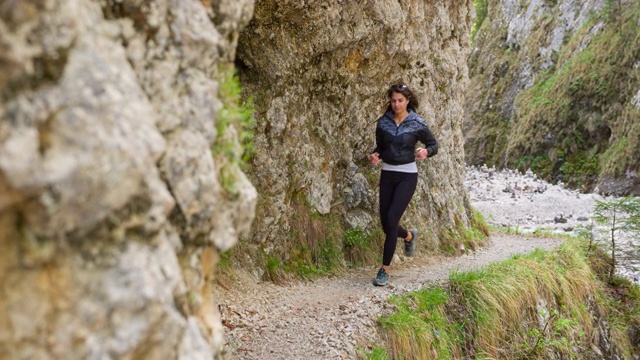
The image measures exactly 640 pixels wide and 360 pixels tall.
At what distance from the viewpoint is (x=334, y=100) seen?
8062 millimetres

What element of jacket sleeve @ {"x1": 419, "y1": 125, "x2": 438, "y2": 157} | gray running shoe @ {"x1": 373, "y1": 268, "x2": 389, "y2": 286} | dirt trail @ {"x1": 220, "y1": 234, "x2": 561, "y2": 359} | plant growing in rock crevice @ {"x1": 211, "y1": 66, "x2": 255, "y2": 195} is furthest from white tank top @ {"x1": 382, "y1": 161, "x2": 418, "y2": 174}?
plant growing in rock crevice @ {"x1": 211, "y1": 66, "x2": 255, "y2": 195}

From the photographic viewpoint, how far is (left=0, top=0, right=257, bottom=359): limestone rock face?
1.87 m

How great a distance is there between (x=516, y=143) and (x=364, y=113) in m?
18.7

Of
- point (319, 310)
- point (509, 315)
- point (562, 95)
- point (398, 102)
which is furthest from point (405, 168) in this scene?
point (562, 95)

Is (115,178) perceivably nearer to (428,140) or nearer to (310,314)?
(310,314)

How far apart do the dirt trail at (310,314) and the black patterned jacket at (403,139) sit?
172cm

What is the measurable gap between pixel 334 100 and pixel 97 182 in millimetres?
6304

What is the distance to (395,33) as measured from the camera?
830 centimetres

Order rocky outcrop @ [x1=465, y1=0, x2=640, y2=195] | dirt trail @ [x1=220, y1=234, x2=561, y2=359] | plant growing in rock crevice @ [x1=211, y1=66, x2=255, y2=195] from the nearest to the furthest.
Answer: plant growing in rock crevice @ [x1=211, y1=66, x2=255, y2=195]
dirt trail @ [x1=220, y1=234, x2=561, y2=359]
rocky outcrop @ [x1=465, y1=0, x2=640, y2=195]

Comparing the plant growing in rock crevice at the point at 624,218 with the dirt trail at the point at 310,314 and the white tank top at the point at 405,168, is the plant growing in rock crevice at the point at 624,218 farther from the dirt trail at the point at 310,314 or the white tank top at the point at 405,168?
the white tank top at the point at 405,168

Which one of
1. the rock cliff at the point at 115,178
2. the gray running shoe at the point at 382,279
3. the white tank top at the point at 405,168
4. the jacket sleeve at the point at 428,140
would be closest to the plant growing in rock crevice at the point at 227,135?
the rock cliff at the point at 115,178

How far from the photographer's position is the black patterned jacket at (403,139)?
6375mm

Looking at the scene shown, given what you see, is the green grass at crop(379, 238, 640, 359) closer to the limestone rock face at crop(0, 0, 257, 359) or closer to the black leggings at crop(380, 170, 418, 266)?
the black leggings at crop(380, 170, 418, 266)

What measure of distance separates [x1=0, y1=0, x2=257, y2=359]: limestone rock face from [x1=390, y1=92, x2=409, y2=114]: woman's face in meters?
4.10
